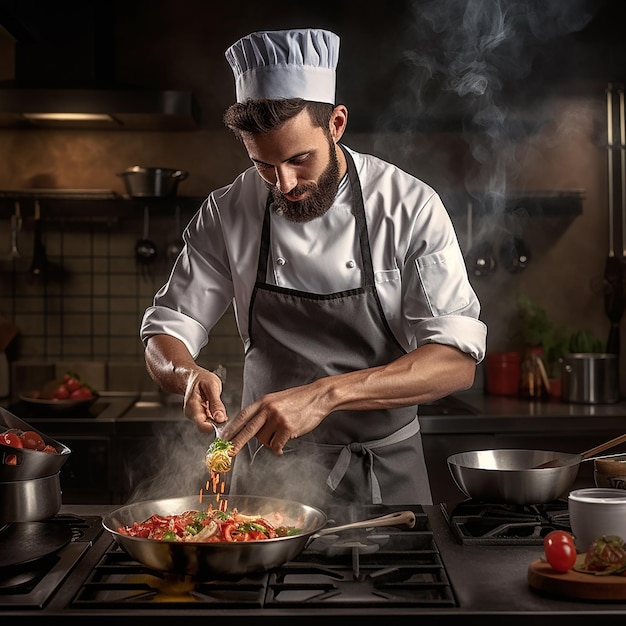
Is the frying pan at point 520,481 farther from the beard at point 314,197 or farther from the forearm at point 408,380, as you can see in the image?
the beard at point 314,197

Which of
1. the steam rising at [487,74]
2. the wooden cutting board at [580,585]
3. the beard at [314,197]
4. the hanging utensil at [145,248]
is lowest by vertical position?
the wooden cutting board at [580,585]

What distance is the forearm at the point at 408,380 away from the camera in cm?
184

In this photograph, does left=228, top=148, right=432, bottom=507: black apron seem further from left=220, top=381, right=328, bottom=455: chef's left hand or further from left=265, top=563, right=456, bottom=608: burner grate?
left=265, top=563, right=456, bottom=608: burner grate

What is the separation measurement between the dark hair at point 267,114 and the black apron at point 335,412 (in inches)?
11.9

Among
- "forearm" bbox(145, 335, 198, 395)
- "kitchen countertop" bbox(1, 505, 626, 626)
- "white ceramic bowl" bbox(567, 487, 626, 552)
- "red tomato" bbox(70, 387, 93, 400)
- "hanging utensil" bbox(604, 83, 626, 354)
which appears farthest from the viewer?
"hanging utensil" bbox(604, 83, 626, 354)

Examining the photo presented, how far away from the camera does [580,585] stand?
126 centimetres

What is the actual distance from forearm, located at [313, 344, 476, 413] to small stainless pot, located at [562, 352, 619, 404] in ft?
6.19

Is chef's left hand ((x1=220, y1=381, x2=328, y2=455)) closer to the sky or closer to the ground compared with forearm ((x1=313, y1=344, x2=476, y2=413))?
closer to the ground

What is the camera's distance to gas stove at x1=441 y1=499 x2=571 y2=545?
1.55 m

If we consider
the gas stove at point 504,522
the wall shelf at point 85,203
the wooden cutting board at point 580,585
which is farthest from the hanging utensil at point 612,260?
the wooden cutting board at point 580,585

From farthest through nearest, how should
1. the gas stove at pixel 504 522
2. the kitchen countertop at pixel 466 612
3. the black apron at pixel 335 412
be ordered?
the black apron at pixel 335 412 < the gas stove at pixel 504 522 < the kitchen countertop at pixel 466 612

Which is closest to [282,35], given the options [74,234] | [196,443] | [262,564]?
[262,564]

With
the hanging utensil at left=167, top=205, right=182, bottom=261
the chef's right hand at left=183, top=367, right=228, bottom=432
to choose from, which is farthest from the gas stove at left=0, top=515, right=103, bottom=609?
the hanging utensil at left=167, top=205, right=182, bottom=261

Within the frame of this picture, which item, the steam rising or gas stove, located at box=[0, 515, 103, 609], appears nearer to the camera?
gas stove, located at box=[0, 515, 103, 609]
